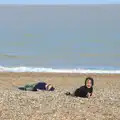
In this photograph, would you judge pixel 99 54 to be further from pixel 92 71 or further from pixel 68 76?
pixel 68 76

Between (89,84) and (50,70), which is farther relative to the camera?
(50,70)

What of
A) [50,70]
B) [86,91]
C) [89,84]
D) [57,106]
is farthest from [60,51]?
[57,106]

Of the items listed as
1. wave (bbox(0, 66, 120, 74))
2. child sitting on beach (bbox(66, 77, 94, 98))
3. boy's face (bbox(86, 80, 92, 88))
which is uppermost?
wave (bbox(0, 66, 120, 74))

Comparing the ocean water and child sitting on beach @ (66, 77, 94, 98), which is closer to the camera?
child sitting on beach @ (66, 77, 94, 98)

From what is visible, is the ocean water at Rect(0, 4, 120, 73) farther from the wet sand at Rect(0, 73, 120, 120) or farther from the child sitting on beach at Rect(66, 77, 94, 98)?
the wet sand at Rect(0, 73, 120, 120)

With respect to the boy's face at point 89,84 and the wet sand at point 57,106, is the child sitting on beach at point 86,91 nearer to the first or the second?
the boy's face at point 89,84

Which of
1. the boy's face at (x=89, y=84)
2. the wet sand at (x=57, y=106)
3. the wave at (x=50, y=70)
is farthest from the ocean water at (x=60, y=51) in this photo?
the wet sand at (x=57, y=106)

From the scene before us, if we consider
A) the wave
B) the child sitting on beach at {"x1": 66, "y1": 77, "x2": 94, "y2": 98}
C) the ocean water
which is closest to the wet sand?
the child sitting on beach at {"x1": 66, "y1": 77, "x2": 94, "y2": 98}

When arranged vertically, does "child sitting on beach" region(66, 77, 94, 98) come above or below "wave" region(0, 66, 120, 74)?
below

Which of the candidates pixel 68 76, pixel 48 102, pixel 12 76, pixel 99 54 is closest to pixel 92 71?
pixel 68 76

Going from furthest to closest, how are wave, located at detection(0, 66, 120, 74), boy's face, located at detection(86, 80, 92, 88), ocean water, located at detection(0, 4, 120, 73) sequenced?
ocean water, located at detection(0, 4, 120, 73) → wave, located at detection(0, 66, 120, 74) → boy's face, located at detection(86, 80, 92, 88)

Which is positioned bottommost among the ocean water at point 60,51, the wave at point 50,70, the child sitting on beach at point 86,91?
the child sitting on beach at point 86,91

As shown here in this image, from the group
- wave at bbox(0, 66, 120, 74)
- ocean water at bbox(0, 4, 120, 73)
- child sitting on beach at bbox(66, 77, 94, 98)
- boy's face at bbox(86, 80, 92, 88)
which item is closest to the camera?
child sitting on beach at bbox(66, 77, 94, 98)

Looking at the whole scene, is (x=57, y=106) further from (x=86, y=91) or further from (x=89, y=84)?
(x=89, y=84)
